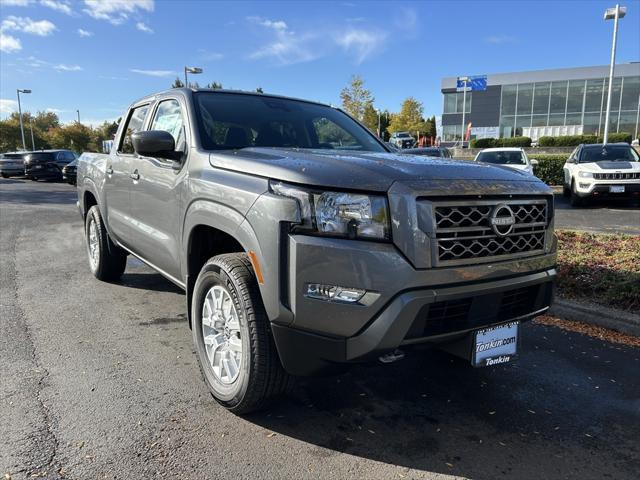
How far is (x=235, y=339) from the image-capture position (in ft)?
9.36

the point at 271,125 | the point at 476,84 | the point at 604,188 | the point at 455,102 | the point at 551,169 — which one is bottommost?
the point at 604,188

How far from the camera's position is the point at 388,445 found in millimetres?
2635

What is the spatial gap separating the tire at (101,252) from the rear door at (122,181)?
386mm

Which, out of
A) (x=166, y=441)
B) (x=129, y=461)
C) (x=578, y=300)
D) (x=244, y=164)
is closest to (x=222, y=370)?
(x=166, y=441)

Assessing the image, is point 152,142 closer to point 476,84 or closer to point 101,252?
point 101,252

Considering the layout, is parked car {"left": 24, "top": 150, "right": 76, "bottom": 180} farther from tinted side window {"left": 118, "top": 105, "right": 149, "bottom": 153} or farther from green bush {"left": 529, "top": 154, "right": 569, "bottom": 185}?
tinted side window {"left": 118, "top": 105, "right": 149, "bottom": 153}

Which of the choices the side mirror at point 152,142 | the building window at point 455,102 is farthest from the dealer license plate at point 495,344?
the building window at point 455,102

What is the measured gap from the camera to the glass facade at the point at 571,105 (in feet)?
144

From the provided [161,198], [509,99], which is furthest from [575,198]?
[509,99]

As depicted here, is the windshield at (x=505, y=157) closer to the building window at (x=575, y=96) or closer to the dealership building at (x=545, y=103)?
the dealership building at (x=545, y=103)

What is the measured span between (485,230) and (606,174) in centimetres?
1135

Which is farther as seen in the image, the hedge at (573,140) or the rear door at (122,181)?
the hedge at (573,140)

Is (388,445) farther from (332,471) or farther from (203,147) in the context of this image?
(203,147)

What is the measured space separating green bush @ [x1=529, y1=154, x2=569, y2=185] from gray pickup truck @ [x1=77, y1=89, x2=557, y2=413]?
1659 centimetres
